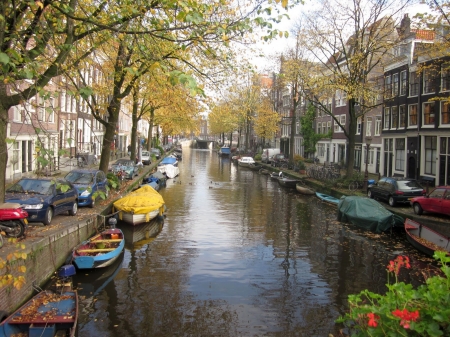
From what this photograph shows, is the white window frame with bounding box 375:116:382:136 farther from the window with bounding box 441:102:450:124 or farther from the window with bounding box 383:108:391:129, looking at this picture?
the window with bounding box 441:102:450:124

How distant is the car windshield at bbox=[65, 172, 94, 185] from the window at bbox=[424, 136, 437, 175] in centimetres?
2129

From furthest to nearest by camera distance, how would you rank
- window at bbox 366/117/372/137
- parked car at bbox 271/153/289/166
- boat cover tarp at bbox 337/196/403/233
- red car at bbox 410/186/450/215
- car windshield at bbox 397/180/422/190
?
parked car at bbox 271/153/289/166, window at bbox 366/117/372/137, car windshield at bbox 397/180/422/190, boat cover tarp at bbox 337/196/403/233, red car at bbox 410/186/450/215

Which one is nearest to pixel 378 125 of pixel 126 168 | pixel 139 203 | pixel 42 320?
pixel 126 168

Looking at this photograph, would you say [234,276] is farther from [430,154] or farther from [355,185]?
[430,154]

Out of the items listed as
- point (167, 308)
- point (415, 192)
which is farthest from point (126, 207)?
point (415, 192)

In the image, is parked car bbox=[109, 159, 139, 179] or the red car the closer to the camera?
the red car

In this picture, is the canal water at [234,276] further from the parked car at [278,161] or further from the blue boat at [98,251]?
the parked car at [278,161]

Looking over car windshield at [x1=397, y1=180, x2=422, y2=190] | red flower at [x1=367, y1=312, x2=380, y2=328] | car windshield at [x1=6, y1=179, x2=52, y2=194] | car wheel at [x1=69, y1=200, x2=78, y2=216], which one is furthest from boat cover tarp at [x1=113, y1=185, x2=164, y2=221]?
red flower at [x1=367, y1=312, x2=380, y2=328]

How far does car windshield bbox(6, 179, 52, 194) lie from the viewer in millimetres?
13852

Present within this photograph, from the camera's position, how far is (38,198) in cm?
1335

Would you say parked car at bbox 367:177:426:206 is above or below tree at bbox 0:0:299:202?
below

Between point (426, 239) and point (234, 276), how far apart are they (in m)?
7.44

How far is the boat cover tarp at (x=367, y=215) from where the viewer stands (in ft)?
59.1

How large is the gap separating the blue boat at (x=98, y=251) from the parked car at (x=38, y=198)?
1671 millimetres
